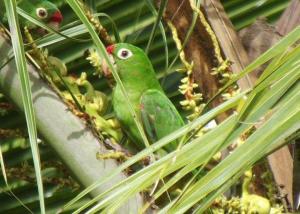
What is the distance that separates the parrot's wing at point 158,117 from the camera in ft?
6.46

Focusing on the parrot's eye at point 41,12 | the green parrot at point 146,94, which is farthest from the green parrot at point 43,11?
the green parrot at point 146,94

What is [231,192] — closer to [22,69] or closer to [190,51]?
[190,51]

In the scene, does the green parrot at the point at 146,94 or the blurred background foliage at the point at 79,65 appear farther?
the green parrot at the point at 146,94

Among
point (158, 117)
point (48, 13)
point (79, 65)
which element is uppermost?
point (48, 13)

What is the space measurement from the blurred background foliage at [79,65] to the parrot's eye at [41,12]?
0.26ft

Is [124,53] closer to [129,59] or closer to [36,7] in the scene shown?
[129,59]

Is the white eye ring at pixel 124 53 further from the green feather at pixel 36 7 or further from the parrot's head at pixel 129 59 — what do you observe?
the green feather at pixel 36 7

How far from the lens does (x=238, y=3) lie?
2021 millimetres

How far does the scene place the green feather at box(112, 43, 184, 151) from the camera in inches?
77.9

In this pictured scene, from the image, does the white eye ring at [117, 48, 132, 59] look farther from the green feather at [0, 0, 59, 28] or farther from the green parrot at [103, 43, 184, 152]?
the green feather at [0, 0, 59, 28]

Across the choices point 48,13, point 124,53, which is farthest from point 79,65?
point 48,13

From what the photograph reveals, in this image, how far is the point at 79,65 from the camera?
1896 mm

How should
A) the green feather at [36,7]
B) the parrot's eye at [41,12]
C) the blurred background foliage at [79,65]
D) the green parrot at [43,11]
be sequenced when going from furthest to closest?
the parrot's eye at [41,12], the green feather at [36,7], the green parrot at [43,11], the blurred background foliage at [79,65]

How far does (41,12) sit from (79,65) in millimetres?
413
